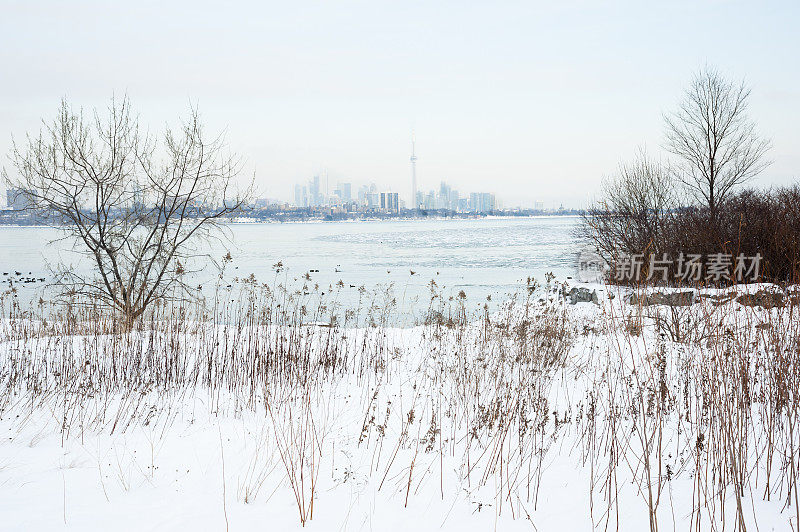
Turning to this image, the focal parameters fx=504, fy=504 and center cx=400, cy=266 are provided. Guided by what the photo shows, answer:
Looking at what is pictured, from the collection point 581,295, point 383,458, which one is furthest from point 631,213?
point 383,458

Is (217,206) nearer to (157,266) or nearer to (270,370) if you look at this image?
(157,266)

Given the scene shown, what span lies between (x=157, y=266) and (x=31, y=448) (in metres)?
7.78

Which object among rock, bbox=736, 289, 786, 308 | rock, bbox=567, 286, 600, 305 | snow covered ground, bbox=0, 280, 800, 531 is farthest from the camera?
rock, bbox=567, 286, 600, 305

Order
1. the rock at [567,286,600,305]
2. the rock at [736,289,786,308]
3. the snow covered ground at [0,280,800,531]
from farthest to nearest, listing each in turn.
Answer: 1. the rock at [567,286,600,305]
2. the rock at [736,289,786,308]
3. the snow covered ground at [0,280,800,531]

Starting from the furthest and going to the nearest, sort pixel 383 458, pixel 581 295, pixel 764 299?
pixel 581 295
pixel 764 299
pixel 383 458

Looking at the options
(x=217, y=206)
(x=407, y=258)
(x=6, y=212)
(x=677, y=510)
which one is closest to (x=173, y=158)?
(x=217, y=206)

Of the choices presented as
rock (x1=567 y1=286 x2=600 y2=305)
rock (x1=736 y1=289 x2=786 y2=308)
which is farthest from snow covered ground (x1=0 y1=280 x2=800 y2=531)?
rock (x1=567 y1=286 x2=600 y2=305)

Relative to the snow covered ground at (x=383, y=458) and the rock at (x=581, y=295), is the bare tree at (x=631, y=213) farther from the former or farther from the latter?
the snow covered ground at (x=383, y=458)

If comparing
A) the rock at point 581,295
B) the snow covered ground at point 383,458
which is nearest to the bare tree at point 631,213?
the rock at point 581,295

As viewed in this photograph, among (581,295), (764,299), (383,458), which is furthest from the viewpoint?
(581,295)

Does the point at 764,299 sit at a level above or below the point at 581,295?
above

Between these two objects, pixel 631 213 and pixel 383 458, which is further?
pixel 631 213

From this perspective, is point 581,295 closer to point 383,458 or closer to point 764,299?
point 764,299

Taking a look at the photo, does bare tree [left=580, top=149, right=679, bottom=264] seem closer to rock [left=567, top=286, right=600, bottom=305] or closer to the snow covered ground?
rock [left=567, top=286, right=600, bottom=305]
